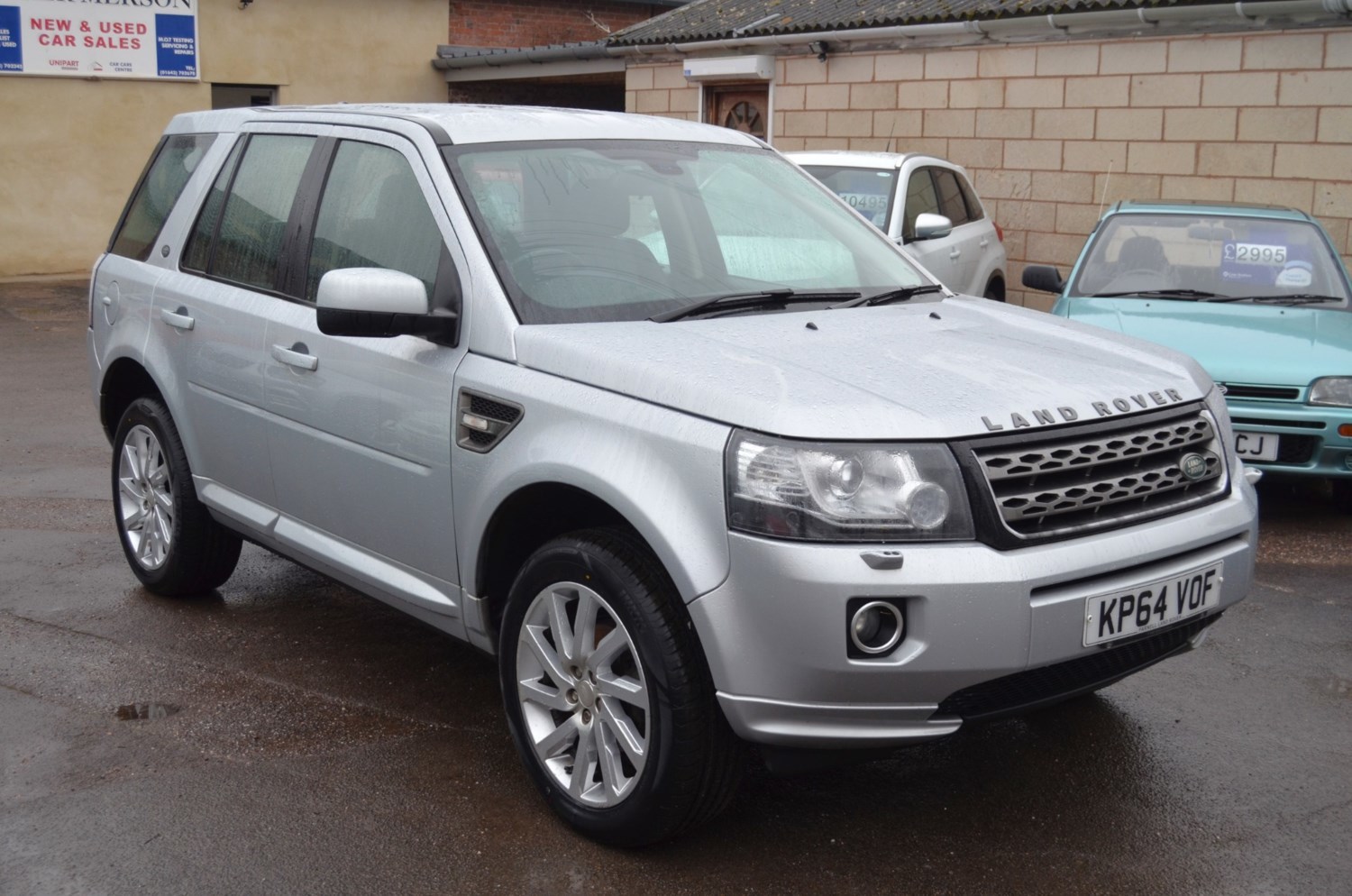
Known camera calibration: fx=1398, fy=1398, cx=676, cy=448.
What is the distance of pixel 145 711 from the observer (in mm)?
4352

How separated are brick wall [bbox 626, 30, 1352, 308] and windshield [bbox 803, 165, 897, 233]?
3276 millimetres

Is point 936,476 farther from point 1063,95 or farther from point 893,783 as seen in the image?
point 1063,95

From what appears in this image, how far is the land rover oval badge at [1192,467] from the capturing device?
11.4 ft

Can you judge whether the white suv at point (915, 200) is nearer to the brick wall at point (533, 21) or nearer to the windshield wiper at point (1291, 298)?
the windshield wiper at point (1291, 298)

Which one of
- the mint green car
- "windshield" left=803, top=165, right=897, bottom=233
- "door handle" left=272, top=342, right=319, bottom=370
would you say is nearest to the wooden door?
"windshield" left=803, top=165, right=897, bottom=233

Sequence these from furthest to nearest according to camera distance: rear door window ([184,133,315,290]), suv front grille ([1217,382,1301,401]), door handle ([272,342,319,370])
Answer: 1. suv front grille ([1217,382,1301,401])
2. rear door window ([184,133,315,290])
3. door handle ([272,342,319,370])

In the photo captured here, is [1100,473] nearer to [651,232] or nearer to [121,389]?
[651,232]

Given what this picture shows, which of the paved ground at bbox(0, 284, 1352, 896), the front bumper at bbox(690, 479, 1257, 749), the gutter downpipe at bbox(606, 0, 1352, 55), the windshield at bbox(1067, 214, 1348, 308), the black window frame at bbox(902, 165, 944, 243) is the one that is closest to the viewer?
the front bumper at bbox(690, 479, 1257, 749)

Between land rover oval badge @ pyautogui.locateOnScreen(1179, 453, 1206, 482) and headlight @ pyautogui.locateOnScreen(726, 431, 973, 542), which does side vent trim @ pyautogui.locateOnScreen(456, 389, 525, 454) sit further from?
land rover oval badge @ pyautogui.locateOnScreen(1179, 453, 1206, 482)

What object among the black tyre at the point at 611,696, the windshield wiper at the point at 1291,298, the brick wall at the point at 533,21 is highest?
the brick wall at the point at 533,21

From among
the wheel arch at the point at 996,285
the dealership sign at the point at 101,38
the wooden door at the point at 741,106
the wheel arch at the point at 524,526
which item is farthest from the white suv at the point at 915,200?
the dealership sign at the point at 101,38

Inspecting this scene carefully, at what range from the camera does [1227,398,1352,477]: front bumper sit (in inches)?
259

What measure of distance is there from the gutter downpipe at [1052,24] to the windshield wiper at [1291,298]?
4286 mm

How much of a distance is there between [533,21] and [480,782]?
70.3 ft
